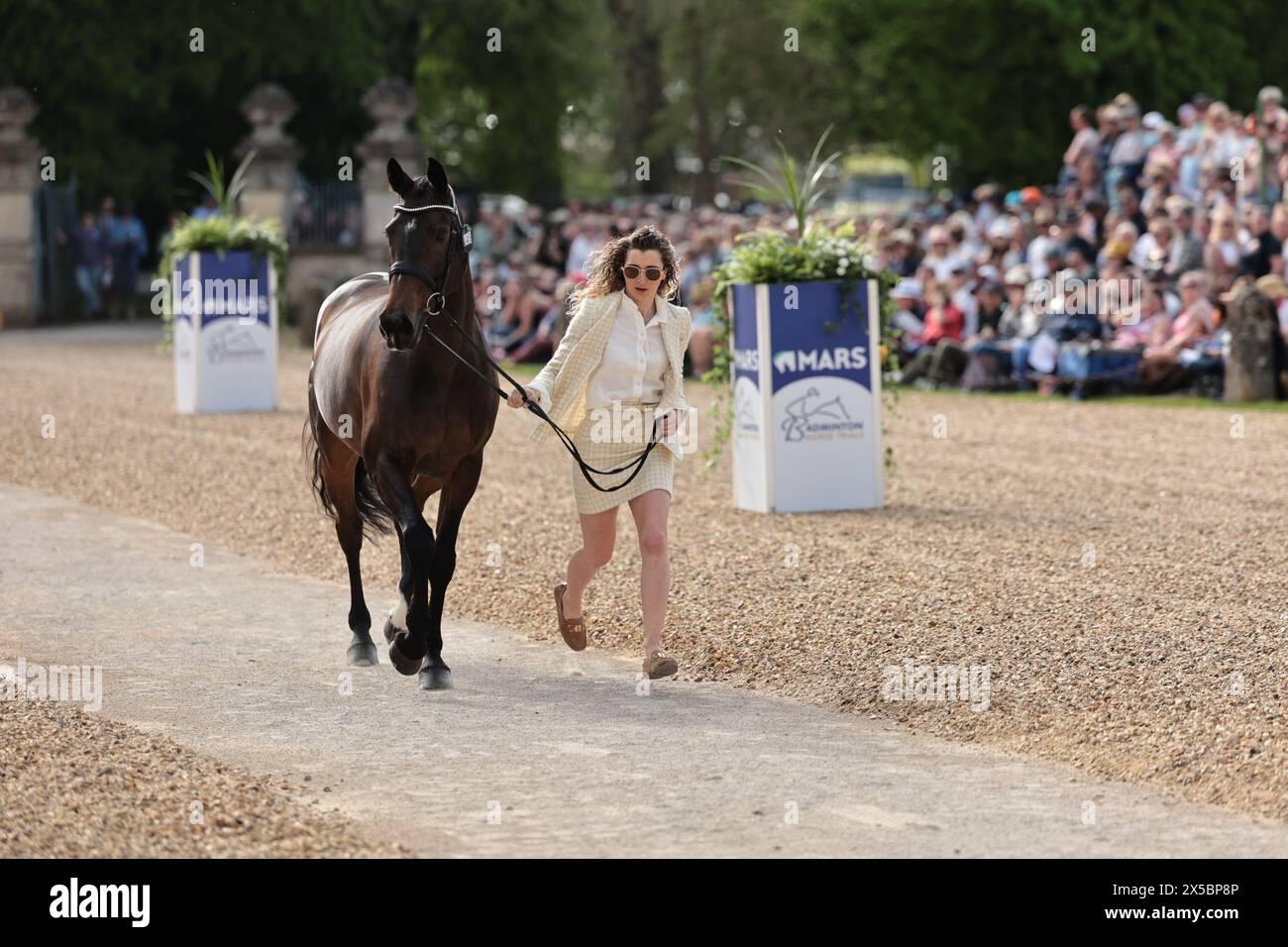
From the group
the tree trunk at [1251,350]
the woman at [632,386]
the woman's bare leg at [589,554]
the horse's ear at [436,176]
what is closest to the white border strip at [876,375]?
the woman's bare leg at [589,554]

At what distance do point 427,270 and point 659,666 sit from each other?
1.81 metres

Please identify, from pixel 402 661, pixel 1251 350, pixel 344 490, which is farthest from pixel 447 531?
pixel 1251 350

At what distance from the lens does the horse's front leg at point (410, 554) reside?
7875mm

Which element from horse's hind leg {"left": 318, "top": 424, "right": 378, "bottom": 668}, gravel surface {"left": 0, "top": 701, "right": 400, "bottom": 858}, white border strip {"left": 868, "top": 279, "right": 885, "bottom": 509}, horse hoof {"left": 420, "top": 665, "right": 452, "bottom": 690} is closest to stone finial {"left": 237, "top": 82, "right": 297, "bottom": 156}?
white border strip {"left": 868, "top": 279, "right": 885, "bottom": 509}

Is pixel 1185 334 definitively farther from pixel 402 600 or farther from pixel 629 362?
pixel 402 600

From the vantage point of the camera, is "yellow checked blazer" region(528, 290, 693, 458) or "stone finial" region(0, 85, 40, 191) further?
"stone finial" region(0, 85, 40, 191)

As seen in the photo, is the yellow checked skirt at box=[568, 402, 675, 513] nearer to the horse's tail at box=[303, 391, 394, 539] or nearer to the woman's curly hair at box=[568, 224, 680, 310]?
the woman's curly hair at box=[568, 224, 680, 310]

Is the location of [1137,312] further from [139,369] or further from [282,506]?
[139,369]

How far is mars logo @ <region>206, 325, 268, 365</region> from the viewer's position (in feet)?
63.6

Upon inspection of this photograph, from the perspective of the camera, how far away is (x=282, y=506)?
42.4 ft

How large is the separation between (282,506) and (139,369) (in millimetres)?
12675

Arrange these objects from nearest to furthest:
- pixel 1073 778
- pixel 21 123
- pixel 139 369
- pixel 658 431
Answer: pixel 1073 778 → pixel 658 431 → pixel 139 369 → pixel 21 123
